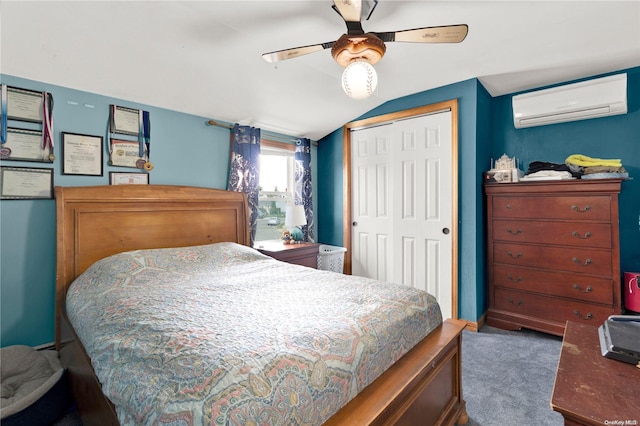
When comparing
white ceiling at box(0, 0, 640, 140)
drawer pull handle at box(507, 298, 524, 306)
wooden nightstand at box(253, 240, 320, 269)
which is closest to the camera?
white ceiling at box(0, 0, 640, 140)

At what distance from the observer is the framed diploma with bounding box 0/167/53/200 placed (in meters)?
2.04

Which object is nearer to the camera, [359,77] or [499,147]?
[359,77]

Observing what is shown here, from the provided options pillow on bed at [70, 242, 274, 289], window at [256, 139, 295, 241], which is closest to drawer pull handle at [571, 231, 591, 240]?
pillow on bed at [70, 242, 274, 289]

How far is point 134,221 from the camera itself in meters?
2.48

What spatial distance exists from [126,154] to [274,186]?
5.60 ft

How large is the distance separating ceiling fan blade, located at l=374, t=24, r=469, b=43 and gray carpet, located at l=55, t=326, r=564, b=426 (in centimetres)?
215

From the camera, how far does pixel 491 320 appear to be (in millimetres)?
3012

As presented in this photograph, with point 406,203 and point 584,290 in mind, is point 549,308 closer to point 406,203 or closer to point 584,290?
point 584,290

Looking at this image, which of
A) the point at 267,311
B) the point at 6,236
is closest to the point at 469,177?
the point at 267,311

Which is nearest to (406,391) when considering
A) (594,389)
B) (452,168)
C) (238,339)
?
(594,389)

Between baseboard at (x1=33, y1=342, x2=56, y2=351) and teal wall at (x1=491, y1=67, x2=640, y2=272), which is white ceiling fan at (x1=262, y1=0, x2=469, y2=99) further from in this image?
baseboard at (x1=33, y1=342, x2=56, y2=351)

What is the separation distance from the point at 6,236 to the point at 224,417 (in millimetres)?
2309

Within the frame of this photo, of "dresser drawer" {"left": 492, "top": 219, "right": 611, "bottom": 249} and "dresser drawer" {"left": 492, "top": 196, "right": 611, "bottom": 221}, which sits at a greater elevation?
"dresser drawer" {"left": 492, "top": 196, "right": 611, "bottom": 221}

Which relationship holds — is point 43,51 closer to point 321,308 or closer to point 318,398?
point 321,308
